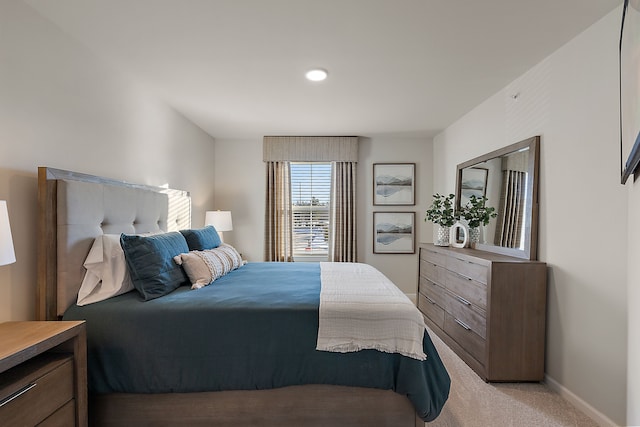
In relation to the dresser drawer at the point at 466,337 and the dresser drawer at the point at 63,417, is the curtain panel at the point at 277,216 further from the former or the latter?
the dresser drawer at the point at 63,417

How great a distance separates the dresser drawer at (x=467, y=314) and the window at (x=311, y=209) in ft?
6.51

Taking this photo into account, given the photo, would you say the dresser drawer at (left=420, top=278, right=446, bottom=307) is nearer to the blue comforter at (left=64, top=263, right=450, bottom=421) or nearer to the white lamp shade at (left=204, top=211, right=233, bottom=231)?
the blue comforter at (left=64, top=263, right=450, bottom=421)

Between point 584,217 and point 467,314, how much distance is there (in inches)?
45.1

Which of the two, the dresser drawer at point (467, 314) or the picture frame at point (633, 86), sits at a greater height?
the picture frame at point (633, 86)

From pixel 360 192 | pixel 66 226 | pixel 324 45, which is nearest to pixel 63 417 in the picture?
pixel 66 226

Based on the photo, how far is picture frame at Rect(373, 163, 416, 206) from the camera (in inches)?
174

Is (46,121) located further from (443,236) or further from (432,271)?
(443,236)

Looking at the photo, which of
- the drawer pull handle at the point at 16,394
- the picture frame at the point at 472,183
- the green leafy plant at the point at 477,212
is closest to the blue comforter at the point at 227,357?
the drawer pull handle at the point at 16,394

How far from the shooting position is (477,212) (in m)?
3.08

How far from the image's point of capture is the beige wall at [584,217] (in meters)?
1.74

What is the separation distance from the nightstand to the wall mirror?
9.50ft

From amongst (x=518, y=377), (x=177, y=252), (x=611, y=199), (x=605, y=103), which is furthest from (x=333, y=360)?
(x=605, y=103)

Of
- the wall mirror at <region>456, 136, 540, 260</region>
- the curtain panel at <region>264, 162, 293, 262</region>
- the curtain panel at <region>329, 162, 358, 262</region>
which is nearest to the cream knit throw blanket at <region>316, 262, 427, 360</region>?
the wall mirror at <region>456, 136, 540, 260</region>

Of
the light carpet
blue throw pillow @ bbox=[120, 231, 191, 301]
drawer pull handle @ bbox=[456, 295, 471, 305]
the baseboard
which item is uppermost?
blue throw pillow @ bbox=[120, 231, 191, 301]
